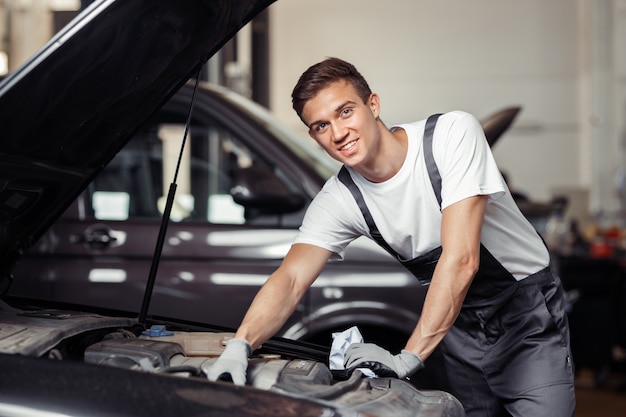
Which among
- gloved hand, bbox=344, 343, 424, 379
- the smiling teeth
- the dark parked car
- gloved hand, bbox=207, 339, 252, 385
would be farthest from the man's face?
the dark parked car

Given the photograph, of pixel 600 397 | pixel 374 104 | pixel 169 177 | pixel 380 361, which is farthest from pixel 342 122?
pixel 600 397

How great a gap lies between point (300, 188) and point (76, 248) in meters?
0.91

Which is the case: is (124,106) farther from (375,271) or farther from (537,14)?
(537,14)

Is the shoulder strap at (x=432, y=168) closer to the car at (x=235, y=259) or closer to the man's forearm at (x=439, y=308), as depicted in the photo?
the man's forearm at (x=439, y=308)

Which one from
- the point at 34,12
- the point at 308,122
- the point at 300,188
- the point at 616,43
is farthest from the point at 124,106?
the point at 616,43

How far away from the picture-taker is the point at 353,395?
156 centimetres

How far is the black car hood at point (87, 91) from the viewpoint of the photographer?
1626 millimetres

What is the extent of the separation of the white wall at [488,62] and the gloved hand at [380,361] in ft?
Result: 44.6

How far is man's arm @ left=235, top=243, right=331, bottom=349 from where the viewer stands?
2004 millimetres

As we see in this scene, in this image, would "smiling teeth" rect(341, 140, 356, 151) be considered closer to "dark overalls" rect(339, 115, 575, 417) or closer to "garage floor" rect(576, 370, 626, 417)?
"dark overalls" rect(339, 115, 575, 417)

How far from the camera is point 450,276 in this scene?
77.5 inches

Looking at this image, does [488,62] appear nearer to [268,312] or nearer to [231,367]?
[268,312]

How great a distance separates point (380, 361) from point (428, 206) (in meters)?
0.52

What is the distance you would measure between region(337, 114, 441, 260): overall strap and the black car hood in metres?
0.52
